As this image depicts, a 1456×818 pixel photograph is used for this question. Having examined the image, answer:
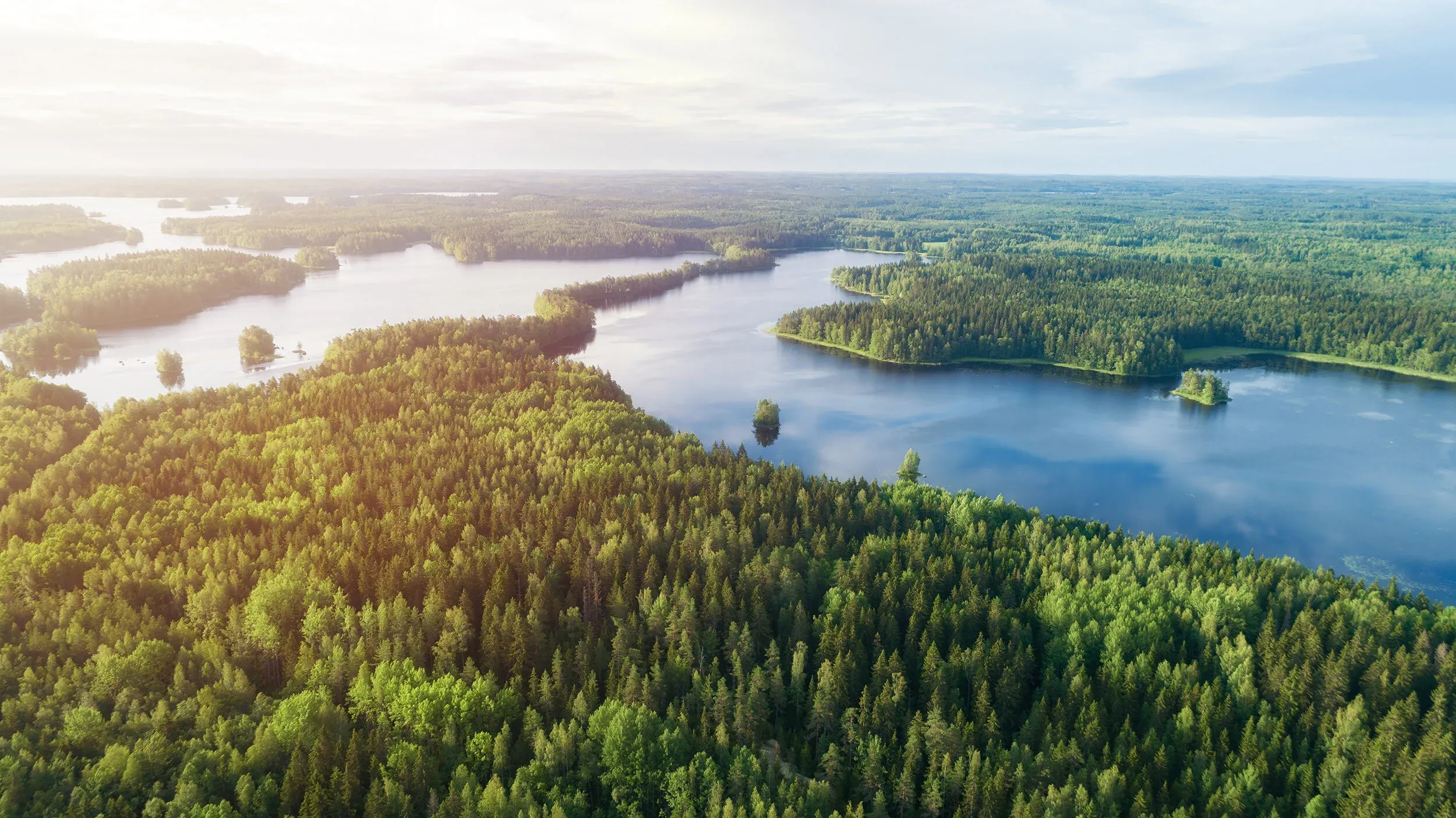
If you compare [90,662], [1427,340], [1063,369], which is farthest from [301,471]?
[1427,340]

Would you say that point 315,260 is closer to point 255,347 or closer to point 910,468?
point 255,347

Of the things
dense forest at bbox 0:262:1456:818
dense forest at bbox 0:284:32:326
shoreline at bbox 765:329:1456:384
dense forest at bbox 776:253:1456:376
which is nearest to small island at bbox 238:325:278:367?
dense forest at bbox 0:284:32:326

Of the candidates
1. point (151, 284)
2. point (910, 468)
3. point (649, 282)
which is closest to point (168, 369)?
point (151, 284)

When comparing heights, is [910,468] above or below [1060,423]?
above

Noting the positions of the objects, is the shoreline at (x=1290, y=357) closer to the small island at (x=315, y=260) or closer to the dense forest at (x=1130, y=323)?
the dense forest at (x=1130, y=323)

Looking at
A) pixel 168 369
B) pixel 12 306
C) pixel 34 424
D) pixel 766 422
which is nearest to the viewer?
pixel 34 424

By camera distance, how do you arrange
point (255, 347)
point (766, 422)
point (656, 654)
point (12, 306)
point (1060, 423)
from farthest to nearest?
point (12, 306), point (255, 347), point (1060, 423), point (766, 422), point (656, 654)

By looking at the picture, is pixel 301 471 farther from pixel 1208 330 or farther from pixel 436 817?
pixel 1208 330

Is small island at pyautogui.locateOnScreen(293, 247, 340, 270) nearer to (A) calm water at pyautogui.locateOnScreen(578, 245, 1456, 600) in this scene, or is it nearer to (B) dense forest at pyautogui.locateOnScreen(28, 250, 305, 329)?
(B) dense forest at pyautogui.locateOnScreen(28, 250, 305, 329)
